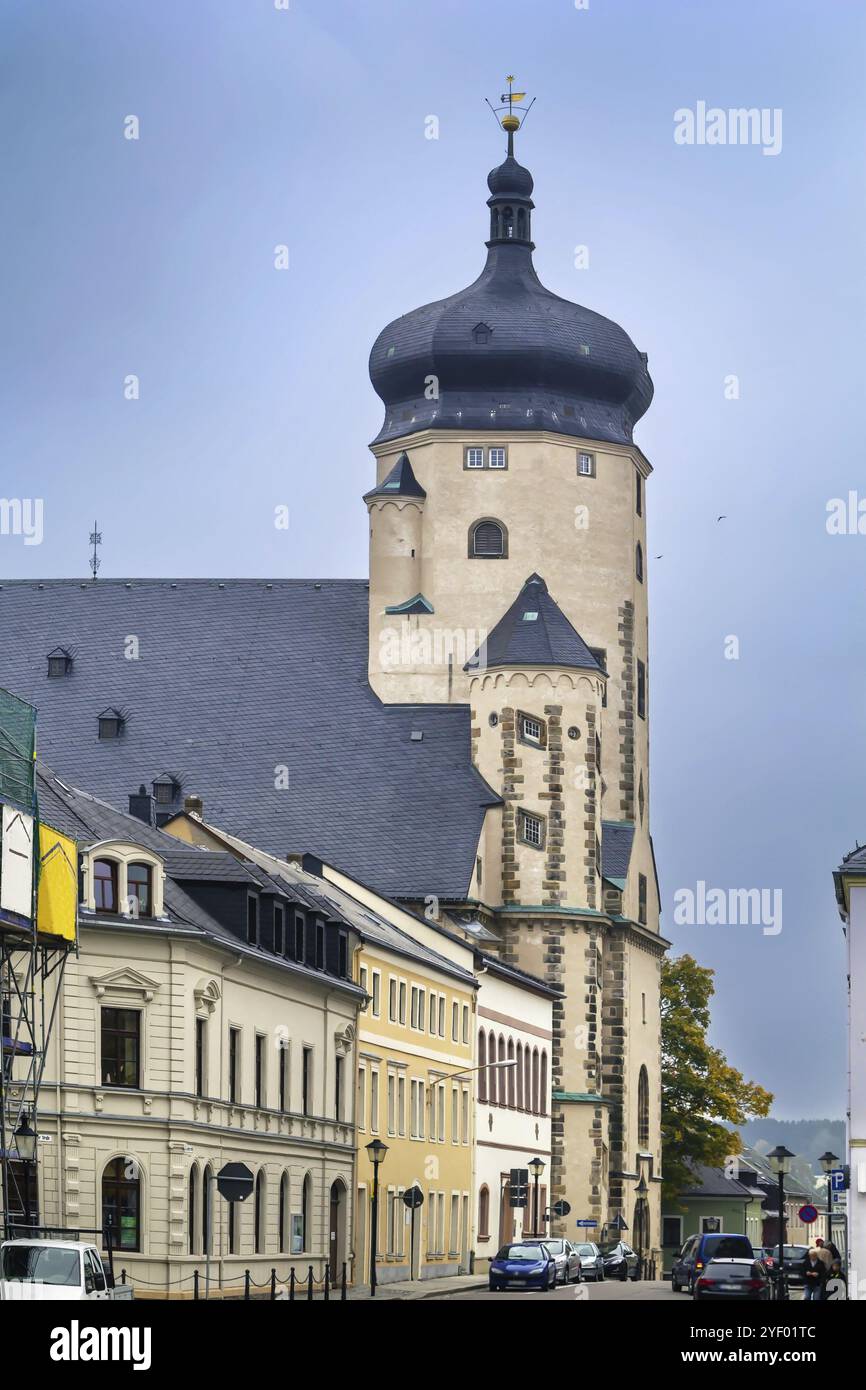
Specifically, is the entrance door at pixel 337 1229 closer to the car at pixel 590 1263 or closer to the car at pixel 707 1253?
the car at pixel 707 1253

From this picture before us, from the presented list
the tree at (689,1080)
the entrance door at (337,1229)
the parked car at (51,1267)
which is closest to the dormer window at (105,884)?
the entrance door at (337,1229)

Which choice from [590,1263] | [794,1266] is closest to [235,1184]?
[590,1263]

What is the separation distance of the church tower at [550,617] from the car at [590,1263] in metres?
17.5

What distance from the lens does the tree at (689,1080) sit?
10962 centimetres

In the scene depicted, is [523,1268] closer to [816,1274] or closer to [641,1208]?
[816,1274]

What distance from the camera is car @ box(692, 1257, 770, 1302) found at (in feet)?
178

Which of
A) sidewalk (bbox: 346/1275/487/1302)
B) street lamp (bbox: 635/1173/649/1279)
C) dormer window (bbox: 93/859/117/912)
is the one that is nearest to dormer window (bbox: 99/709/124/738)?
street lamp (bbox: 635/1173/649/1279)

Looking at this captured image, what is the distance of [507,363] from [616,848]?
1696cm

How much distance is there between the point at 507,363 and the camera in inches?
3959

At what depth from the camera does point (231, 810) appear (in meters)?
95.3

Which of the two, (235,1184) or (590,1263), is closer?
(235,1184)

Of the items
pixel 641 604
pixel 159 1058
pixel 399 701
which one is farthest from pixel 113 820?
pixel 641 604

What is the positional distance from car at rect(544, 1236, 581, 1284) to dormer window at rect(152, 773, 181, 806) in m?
28.7
